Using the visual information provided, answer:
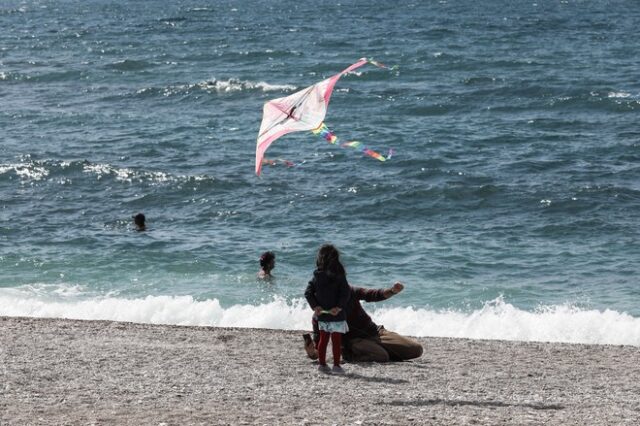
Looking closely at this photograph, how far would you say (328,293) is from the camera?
1270cm

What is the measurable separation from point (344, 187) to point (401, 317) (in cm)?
930

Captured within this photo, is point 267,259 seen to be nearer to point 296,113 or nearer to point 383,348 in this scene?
point 296,113

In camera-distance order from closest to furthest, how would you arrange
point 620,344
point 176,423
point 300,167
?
point 176,423 < point 620,344 < point 300,167

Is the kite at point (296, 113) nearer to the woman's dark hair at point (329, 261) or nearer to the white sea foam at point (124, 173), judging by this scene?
the woman's dark hair at point (329, 261)

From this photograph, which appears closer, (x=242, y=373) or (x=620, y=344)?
(x=242, y=373)

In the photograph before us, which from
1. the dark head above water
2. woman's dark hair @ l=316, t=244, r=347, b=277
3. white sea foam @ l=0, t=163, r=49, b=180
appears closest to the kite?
woman's dark hair @ l=316, t=244, r=347, b=277

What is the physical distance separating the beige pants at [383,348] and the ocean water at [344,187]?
13.4ft

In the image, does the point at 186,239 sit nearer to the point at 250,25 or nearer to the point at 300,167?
the point at 300,167

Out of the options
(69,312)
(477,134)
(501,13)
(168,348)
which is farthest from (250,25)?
(168,348)

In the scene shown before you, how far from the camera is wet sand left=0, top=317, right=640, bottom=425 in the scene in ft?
36.2

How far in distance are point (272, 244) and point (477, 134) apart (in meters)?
11.8

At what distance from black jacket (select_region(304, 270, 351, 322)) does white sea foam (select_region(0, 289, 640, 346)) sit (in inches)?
204

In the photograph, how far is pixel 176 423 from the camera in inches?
418

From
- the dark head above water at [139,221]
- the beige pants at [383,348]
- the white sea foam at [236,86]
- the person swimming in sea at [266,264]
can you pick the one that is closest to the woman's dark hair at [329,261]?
the beige pants at [383,348]
